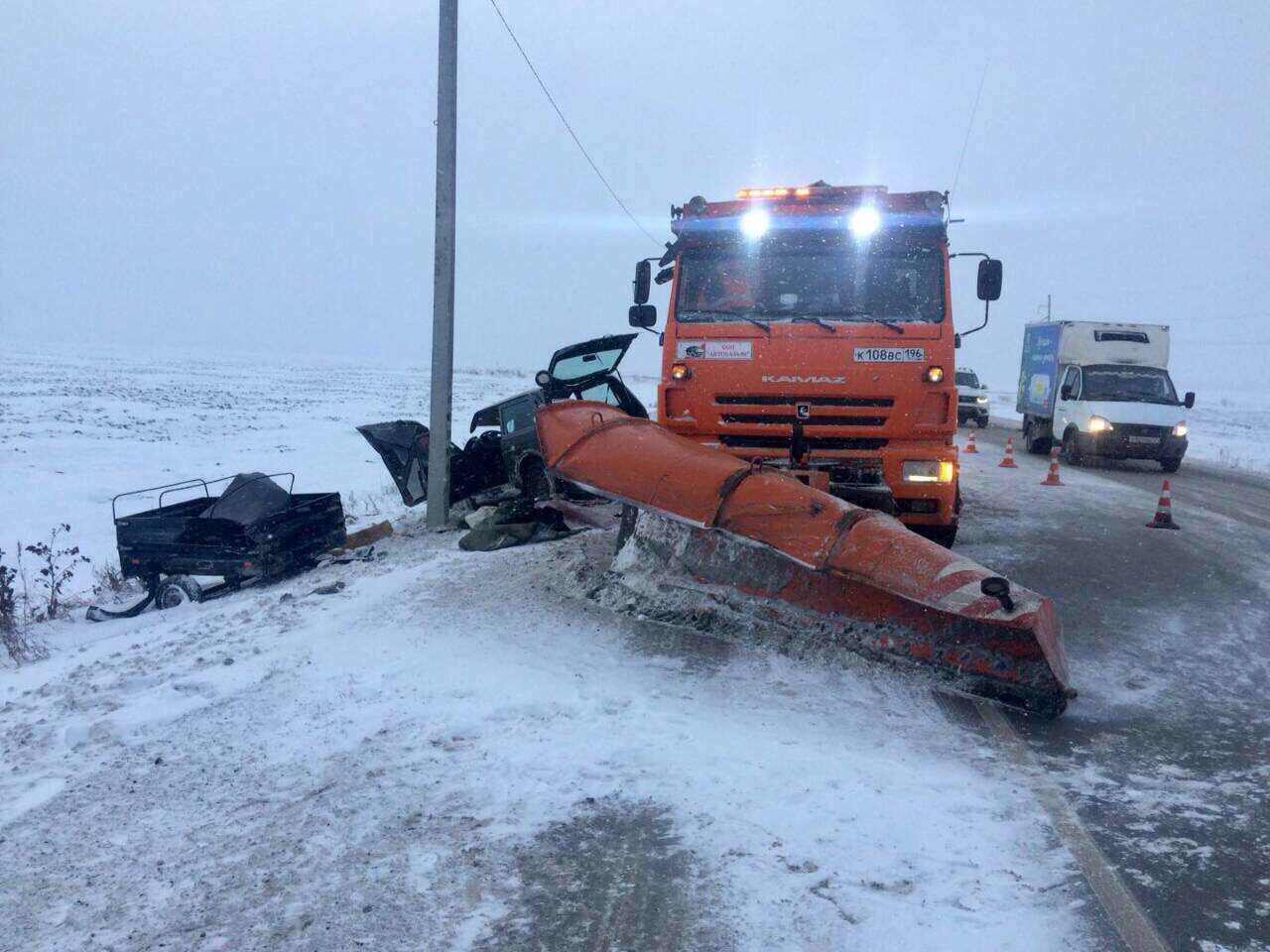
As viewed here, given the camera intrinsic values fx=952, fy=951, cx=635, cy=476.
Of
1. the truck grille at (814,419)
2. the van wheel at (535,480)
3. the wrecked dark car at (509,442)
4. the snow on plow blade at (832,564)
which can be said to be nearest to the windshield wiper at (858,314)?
the truck grille at (814,419)

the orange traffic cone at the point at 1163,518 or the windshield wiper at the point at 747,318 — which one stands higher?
the windshield wiper at the point at 747,318

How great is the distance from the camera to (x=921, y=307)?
7.73 metres

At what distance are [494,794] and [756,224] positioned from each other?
18.3 feet

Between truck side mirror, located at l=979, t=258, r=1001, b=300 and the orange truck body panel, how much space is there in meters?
0.85

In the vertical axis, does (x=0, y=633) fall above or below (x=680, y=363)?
below

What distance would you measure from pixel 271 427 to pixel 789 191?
23934 millimetres

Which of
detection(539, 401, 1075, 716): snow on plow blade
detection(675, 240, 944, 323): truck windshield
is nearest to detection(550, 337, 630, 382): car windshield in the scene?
detection(675, 240, 944, 323): truck windshield

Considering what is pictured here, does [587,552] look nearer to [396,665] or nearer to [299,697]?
[396,665]

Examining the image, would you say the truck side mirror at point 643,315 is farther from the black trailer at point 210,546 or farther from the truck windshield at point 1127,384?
the truck windshield at point 1127,384

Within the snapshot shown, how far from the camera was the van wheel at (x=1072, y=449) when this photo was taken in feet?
63.8

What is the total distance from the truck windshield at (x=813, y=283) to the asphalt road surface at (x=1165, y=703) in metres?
2.58

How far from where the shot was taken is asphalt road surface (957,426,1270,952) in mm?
3391

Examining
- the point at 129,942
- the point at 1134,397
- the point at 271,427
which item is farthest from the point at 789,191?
the point at 271,427

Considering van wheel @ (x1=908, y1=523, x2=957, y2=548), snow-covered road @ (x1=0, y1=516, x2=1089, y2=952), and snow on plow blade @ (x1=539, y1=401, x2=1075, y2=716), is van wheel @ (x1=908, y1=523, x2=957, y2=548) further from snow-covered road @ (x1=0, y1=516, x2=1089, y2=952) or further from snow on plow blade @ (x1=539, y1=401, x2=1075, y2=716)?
snow-covered road @ (x1=0, y1=516, x2=1089, y2=952)
